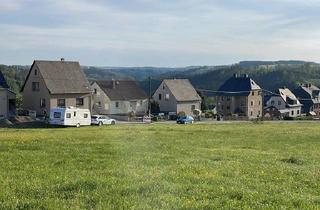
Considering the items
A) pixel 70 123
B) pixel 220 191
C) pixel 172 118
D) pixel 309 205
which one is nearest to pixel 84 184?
pixel 220 191

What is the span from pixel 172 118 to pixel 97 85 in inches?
584

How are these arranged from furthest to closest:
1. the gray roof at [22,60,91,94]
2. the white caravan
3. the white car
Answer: the gray roof at [22,60,91,94] → the white car → the white caravan

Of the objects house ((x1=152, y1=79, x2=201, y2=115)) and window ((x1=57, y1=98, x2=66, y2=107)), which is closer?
window ((x1=57, y1=98, x2=66, y2=107))

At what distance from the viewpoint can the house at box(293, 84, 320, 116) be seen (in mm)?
132250

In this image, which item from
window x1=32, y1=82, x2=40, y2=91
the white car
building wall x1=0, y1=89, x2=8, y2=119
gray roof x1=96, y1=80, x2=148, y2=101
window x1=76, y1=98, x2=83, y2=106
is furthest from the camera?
gray roof x1=96, y1=80, x2=148, y2=101

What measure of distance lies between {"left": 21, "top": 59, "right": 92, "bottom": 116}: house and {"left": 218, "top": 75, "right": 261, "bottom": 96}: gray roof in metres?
48.8

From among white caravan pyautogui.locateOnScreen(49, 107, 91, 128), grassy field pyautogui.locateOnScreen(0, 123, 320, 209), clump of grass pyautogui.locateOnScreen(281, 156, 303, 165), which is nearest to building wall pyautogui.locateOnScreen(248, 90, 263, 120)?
white caravan pyautogui.locateOnScreen(49, 107, 91, 128)

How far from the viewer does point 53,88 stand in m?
69.2

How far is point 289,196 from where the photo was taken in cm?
988

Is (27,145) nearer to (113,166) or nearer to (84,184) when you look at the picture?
(113,166)

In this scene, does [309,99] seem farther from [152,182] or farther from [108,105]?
[152,182]

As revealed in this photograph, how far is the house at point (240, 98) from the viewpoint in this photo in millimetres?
114438

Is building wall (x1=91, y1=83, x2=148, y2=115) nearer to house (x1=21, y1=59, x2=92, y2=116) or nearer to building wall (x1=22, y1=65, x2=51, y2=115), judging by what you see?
house (x1=21, y1=59, x2=92, y2=116)

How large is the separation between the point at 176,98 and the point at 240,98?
25.2 meters
